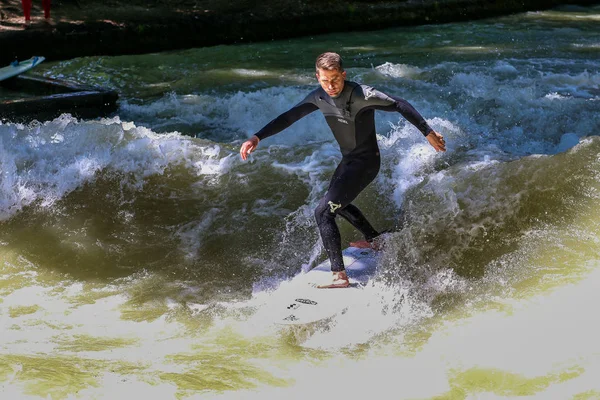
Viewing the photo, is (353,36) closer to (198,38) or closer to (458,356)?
(198,38)

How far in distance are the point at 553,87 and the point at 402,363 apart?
750 cm

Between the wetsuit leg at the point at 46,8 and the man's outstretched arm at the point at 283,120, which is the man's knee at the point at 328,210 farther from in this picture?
the wetsuit leg at the point at 46,8

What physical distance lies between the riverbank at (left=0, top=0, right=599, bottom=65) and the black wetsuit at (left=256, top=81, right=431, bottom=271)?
33.6 ft

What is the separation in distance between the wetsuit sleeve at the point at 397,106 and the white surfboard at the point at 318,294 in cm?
111

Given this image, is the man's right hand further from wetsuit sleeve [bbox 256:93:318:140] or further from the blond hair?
the blond hair

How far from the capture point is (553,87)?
1189 cm

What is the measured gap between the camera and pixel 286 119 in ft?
20.4

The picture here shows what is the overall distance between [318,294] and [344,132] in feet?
3.73

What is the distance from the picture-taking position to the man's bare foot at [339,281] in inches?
241

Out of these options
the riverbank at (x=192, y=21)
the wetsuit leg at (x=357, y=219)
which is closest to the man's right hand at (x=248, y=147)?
the wetsuit leg at (x=357, y=219)

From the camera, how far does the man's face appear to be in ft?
19.3

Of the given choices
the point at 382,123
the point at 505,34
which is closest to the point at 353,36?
the point at 505,34

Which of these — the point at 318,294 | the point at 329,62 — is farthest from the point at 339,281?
the point at 329,62

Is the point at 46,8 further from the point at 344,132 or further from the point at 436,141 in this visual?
the point at 436,141
